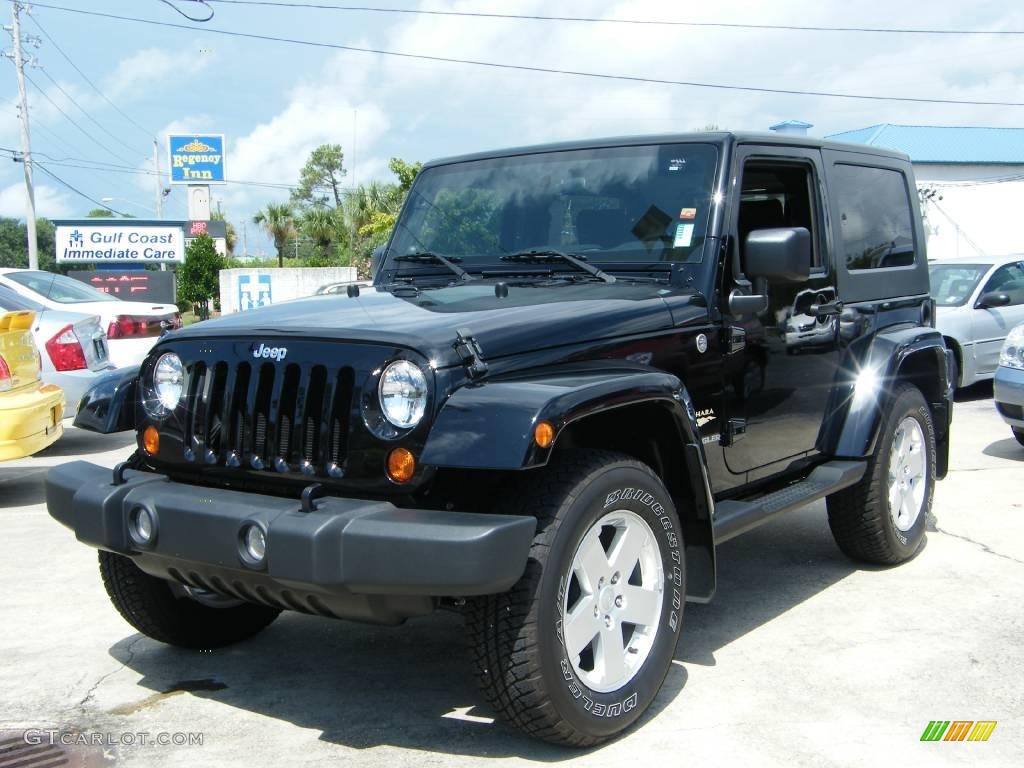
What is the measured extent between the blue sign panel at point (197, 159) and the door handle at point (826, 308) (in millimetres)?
49203

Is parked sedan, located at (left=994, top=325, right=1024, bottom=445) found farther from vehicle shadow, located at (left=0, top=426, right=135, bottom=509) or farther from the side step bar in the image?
vehicle shadow, located at (left=0, top=426, right=135, bottom=509)

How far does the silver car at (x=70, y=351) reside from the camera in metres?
8.79

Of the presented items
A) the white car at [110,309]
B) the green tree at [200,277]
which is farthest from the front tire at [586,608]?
the green tree at [200,277]

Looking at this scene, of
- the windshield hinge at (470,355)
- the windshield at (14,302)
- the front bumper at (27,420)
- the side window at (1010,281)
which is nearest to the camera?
the windshield hinge at (470,355)

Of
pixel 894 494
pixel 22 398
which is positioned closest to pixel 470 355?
pixel 894 494

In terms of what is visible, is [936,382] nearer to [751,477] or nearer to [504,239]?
[751,477]

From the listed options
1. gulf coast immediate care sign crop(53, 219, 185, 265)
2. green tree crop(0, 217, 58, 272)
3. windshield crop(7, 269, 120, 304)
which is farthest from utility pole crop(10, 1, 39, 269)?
green tree crop(0, 217, 58, 272)

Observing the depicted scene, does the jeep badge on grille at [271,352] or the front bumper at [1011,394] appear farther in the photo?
the front bumper at [1011,394]

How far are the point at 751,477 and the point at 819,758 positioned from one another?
1458 mm

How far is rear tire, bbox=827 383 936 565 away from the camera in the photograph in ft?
16.7

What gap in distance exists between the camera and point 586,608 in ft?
10.9

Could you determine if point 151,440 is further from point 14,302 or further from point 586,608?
point 14,302

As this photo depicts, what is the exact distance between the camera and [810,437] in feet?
16.1

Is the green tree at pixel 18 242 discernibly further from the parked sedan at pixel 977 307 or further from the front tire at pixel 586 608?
the front tire at pixel 586 608
